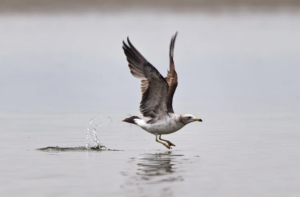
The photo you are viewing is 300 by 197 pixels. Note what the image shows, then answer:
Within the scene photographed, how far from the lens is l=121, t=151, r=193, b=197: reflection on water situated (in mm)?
8977

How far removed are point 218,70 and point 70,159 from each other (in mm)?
13176

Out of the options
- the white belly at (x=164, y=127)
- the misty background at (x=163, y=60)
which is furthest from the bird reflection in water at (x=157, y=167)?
the misty background at (x=163, y=60)

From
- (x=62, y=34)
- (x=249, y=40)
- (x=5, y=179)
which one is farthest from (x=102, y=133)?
(x=62, y=34)

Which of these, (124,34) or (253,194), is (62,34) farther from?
(253,194)

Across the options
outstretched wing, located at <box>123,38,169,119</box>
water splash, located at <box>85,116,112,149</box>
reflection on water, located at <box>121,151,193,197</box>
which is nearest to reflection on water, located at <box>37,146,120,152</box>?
water splash, located at <box>85,116,112,149</box>

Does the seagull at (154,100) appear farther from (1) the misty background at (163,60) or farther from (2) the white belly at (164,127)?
(1) the misty background at (163,60)

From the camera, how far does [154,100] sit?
1267cm

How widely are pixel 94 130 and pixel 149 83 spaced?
1881 millimetres

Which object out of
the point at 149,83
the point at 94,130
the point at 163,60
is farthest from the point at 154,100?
the point at 163,60

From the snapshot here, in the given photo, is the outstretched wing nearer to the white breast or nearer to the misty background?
the white breast

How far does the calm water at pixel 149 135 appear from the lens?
31.4ft

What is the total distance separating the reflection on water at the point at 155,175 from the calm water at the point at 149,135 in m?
0.01

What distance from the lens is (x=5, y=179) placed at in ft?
31.9

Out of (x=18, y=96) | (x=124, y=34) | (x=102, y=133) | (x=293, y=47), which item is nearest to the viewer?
(x=102, y=133)
